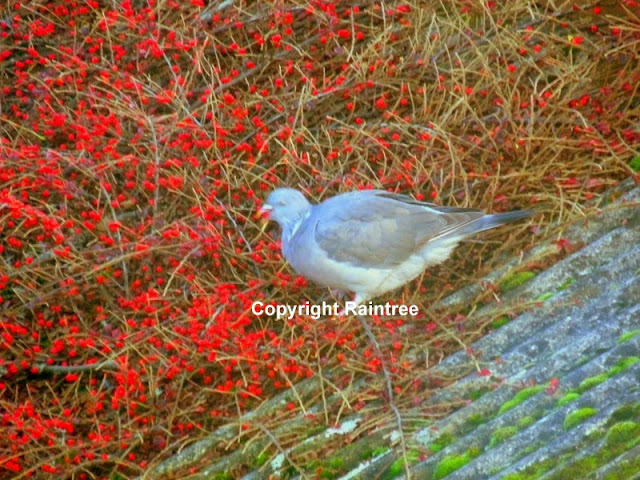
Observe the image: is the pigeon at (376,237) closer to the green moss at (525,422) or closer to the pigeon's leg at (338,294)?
the pigeon's leg at (338,294)

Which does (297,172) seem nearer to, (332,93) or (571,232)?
(332,93)

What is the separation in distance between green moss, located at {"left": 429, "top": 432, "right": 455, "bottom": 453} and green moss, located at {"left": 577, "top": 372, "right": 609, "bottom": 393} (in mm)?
477

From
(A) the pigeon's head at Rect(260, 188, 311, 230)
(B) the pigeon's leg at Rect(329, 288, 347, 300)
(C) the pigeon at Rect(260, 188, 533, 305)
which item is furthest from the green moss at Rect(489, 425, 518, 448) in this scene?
(A) the pigeon's head at Rect(260, 188, 311, 230)

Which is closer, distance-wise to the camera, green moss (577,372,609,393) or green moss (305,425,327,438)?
green moss (577,372,609,393)

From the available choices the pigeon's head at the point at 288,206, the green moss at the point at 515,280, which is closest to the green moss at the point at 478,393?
the green moss at the point at 515,280

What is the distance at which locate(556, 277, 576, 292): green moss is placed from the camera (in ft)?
13.7

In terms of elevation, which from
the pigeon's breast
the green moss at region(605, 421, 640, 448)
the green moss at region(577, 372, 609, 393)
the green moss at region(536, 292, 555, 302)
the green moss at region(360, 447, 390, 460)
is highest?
the green moss at region(605, 421, 640, 448)

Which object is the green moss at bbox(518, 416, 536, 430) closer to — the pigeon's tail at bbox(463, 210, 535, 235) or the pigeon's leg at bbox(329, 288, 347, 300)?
the pigeon's tail at bbox(463, 210, 535, 235)

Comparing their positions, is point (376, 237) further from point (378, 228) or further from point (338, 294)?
point (338, 294)

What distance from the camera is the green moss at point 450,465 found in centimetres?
331

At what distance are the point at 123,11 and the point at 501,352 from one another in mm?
2946

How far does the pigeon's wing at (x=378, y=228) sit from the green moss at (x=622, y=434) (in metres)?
1.72

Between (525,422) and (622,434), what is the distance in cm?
50

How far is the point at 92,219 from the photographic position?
190 inches
